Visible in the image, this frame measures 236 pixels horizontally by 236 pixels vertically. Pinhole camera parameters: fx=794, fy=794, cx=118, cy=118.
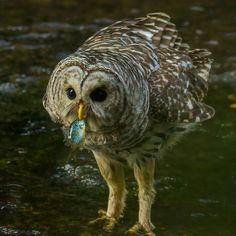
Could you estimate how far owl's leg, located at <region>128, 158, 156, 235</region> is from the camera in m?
7.14

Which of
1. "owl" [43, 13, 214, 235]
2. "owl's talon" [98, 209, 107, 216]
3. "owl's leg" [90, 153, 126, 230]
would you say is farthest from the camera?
"owl's talon" [98, 209, 107, 216]

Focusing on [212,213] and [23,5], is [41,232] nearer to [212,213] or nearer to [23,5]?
[212,213]

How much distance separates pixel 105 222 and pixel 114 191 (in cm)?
30

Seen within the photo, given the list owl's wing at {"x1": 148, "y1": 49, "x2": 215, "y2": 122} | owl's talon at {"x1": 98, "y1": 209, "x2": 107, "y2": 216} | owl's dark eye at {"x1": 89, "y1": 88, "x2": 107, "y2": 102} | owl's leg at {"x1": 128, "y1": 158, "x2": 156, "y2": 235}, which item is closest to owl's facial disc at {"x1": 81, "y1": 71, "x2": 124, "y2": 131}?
owl's dark eye at {"x1": 89, "y1": 88, "x2": 107, "y2": 102}

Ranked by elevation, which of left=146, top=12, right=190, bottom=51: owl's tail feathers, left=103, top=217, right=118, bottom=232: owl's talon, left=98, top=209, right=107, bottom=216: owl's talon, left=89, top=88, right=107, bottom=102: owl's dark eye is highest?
left=89, top=88, right=107, bottom=102: owl's dark eye

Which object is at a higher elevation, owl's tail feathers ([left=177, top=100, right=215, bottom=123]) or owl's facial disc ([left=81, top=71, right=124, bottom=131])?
owl's facial disc ([left=81, top=71, right=124, bottom=131])

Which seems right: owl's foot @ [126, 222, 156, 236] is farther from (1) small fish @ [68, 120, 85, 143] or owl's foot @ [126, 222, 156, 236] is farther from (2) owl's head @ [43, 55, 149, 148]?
(1) small fish @ [68, 120, 85, 143]

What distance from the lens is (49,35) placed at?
12555 millimetres

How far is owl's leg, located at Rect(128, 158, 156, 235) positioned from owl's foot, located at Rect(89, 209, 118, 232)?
232 mm

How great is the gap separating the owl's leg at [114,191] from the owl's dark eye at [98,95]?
1.87m

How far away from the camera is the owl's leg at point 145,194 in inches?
281

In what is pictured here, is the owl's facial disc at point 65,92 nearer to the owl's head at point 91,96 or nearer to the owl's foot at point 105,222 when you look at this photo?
the owl's head at point 91,96

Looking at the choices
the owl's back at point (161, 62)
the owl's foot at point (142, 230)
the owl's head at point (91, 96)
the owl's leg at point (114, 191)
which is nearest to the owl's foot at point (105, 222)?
the owl's leg at point (114, 191)

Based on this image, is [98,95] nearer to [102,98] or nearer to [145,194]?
[102,98]
